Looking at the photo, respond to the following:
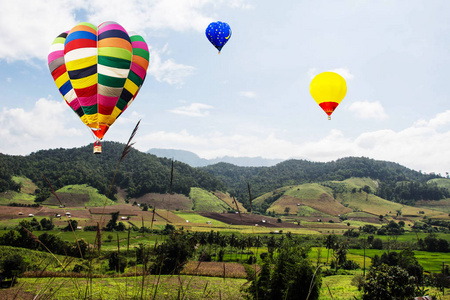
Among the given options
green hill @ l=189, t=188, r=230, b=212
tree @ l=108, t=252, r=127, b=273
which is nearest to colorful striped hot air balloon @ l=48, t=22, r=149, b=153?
tree @ l=108, t=252, r=127, b=273

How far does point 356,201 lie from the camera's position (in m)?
178

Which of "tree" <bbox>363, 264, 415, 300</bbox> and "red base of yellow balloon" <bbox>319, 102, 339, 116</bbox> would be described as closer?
"tree" <bbox>363, 264, 415, 300</bbox>

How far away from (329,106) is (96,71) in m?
20.3

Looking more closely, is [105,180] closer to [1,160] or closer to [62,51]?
[1,160]

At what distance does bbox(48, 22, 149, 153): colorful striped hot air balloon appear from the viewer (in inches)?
736

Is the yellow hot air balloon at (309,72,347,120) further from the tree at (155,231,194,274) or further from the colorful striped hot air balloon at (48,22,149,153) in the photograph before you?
the tree at (155,231,194,274)

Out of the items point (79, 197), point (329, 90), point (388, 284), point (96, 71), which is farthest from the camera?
point (79, 197)

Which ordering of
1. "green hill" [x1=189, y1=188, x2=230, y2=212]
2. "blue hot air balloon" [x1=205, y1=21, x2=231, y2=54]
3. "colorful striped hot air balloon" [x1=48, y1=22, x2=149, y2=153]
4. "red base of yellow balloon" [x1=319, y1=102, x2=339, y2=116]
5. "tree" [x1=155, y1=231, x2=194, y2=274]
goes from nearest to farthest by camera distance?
"tree" [x1=155, y1=231, x2=194, y2=274] < "colorful striped hot air balloon" [x1=48, y1=22, x2=149, y2=153] < "red base of yellow balloon" [x1=319, y1=102, x2=339, y2=116] < "blue hot air balloon" [x1=205, y1=21, x2=231, y2=54] < "green hill" [x1=189, y1=188, x2=230, y2=212]

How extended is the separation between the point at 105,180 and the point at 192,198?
49620mm

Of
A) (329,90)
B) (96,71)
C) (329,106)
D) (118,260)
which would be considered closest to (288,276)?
(329,106)

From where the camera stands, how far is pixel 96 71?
18.7 metres

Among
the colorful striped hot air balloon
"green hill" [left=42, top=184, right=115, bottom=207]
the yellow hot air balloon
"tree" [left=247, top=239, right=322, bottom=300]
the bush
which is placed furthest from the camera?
"green hill" [left=42, top=184, right=115, bottom=207]

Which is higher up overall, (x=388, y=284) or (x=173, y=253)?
(x=388, y=284)

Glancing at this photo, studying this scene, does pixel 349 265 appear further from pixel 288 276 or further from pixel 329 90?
pixel 288 276
